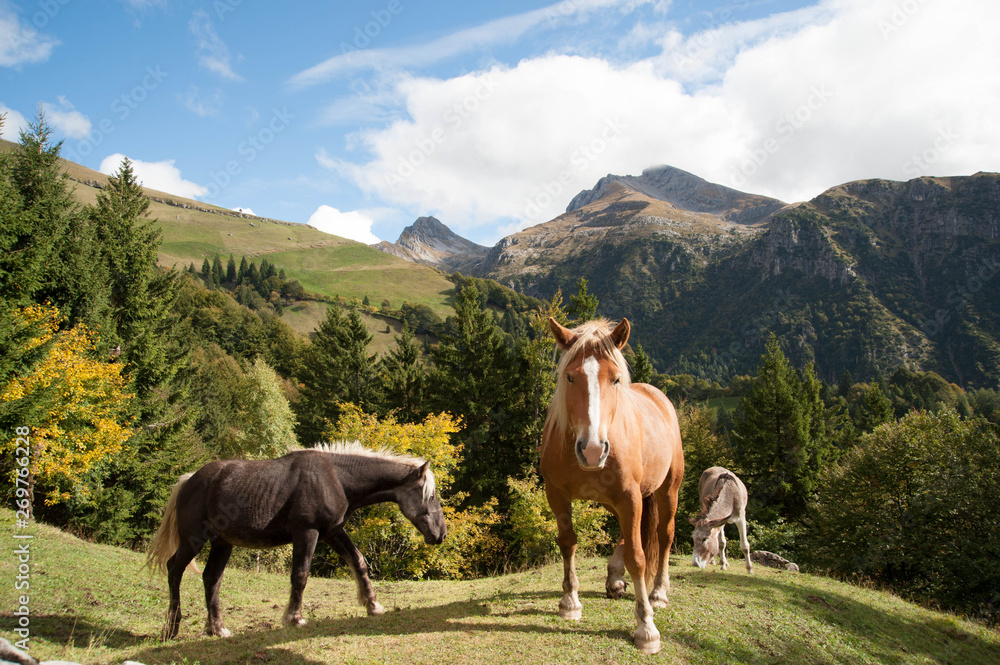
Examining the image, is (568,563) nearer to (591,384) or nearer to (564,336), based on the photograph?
(591,384)

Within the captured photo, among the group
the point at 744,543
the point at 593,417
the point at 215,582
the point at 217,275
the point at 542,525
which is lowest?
the point at 542,525

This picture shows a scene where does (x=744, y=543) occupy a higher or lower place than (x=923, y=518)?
higher

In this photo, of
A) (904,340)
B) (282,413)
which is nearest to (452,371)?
(282,413)

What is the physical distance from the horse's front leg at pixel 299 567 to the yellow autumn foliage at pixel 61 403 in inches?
490

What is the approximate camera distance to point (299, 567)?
591 centimetres

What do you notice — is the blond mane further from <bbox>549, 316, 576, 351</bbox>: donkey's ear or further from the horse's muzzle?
the horse's muzzle

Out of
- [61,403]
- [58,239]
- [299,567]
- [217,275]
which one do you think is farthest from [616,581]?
[217,275]

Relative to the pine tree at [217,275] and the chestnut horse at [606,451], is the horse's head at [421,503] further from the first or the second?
the pine tree at [217,275]

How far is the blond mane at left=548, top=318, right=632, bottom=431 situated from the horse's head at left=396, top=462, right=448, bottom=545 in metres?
2.47

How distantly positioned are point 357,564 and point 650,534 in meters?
3.93

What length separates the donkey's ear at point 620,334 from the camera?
4801 mm

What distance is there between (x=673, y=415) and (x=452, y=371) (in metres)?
26.3

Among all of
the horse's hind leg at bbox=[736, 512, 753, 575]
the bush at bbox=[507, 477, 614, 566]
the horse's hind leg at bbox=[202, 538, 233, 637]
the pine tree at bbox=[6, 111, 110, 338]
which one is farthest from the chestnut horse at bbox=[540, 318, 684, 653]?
the pine tree at bbox=[6, 111, 110, 338]

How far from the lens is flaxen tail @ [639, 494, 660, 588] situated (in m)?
6.14
